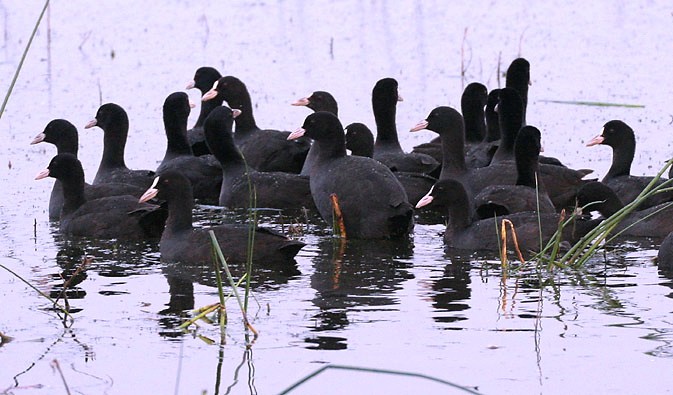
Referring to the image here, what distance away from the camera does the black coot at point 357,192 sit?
469 inches

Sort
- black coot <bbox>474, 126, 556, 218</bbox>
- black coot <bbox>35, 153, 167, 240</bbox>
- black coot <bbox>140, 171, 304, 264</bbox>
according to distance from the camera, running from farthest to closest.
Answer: black coot <bbox>474, 126, 556, 218</bbox>
black coot <bbox>35, 153, 167, 240</bbox>
black coot <bbox>140, 171, 304, 264</bbox>

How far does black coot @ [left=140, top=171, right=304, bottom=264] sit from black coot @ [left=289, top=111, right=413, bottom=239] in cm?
118

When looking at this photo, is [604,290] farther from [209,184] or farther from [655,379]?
[209,184]

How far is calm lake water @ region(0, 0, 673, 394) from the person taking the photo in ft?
26.2

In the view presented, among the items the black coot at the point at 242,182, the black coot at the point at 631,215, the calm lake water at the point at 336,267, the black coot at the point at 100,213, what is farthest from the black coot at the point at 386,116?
the black coot at the point at 100,213

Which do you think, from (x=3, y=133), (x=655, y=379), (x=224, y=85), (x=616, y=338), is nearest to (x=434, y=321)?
(x=616, y=338)

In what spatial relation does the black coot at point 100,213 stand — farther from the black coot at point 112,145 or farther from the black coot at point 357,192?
the black coot at point 357,192

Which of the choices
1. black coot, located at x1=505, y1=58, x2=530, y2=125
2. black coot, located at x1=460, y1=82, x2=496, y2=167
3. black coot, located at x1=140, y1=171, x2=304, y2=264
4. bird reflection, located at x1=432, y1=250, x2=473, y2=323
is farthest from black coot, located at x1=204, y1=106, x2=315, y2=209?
black coot, located at x1=505, y1=58, x2=530, y2=125

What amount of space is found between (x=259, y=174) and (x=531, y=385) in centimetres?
631

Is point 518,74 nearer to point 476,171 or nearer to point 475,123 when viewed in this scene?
point 475,123

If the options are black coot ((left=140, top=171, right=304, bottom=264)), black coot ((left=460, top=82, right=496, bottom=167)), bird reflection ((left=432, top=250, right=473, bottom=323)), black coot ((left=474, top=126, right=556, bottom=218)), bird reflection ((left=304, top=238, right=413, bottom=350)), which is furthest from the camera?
black coot ((left=460, top=82, right=496, bottom=167))

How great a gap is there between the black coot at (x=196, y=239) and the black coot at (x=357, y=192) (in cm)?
118

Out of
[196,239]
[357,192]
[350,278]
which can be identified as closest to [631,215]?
[357,192]

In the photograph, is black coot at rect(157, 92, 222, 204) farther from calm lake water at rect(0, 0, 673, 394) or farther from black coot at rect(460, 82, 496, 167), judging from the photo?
black coot at rect(460, 82, 496, 167)
